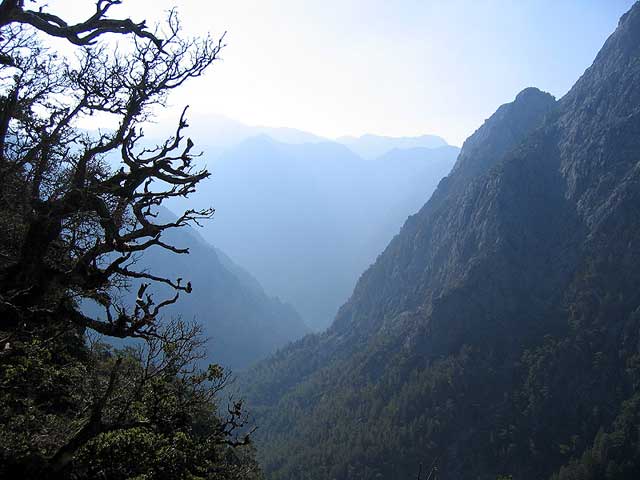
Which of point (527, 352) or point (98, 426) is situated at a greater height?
point (98, 426)

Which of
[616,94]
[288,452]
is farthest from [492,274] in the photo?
[288,452]

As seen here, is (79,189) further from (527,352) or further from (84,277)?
(527,352)

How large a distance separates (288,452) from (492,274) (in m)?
104

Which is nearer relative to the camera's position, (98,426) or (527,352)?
(98,426)

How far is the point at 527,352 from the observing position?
157m

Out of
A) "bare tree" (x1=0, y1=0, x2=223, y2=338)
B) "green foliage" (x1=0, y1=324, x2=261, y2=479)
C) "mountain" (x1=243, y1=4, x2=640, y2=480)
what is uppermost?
"bare tree" (x1=0, y1=0, x2=223, y2=338)

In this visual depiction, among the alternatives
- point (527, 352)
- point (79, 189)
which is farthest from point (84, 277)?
point (527, 352)

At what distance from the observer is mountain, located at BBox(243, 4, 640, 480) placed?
13288cm

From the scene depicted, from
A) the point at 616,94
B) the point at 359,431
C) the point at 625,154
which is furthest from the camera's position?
the point at 616,94

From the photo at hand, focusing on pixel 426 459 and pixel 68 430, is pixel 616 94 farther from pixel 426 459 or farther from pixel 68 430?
pixel 68 430

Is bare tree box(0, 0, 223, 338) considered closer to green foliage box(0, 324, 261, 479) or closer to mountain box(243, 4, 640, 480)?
green foliage box(0, 324, 261, 479)

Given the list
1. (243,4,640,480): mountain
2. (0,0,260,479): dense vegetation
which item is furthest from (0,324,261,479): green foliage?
(243,4,640,480): mountain

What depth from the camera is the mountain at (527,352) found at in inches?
5231

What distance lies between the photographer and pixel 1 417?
1049cm
